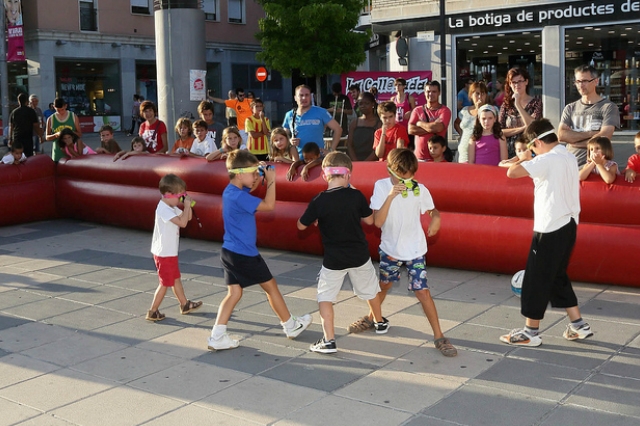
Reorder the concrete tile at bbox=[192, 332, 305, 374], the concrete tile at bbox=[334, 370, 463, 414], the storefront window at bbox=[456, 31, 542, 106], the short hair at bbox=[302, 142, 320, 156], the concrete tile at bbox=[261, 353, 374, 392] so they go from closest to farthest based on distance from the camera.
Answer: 1. the concrete tile at bbox=[334, 370, 463, 414]
2. the concrete tile at bbox=[261, 353, 374, 392]
3. the concrete tile at bbox=[192, 332, 305, 374]
4. the short hair at bbox=[302, 142, 320, 156]
5. the storefront window at bbox=[456, 31, 542, 106]

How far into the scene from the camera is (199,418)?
4.77 metres

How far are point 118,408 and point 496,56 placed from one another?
20481mm

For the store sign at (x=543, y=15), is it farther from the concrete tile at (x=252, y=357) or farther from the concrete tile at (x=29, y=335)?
the concrete tile at (x=29, y=335)

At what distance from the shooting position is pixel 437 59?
887 inches

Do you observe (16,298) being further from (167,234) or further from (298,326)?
(298,326)

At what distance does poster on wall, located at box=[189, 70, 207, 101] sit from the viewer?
13.5 meters

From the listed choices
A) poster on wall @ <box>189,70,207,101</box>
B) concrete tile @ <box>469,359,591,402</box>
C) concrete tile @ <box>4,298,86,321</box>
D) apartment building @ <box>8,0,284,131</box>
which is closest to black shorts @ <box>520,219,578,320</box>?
concrete tile @ <box>469,359,591,402</box>

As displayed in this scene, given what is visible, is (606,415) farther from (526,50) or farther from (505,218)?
(526,50)

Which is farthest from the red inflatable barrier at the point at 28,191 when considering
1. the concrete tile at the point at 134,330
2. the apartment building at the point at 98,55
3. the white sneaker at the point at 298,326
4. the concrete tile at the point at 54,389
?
the apartment building at the point at 98,55

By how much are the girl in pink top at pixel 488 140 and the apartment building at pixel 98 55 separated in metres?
28.9

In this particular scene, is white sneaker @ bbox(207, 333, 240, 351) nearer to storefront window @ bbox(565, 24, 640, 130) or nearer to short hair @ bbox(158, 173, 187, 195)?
short hair @ bbox(158, 173, 187, 195)

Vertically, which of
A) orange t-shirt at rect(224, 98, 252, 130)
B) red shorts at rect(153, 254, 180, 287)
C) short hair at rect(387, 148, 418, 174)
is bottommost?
red shorts at rect(153, 254, 180, 287)

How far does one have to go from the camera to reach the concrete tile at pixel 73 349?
5.98 m

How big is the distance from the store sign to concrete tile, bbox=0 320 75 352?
56.9ft
